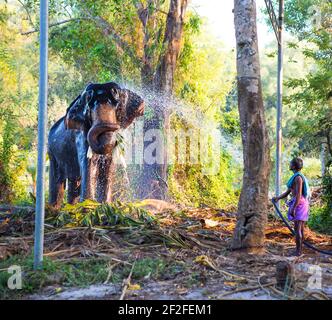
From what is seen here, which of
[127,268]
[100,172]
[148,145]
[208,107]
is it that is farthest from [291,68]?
[127,268]

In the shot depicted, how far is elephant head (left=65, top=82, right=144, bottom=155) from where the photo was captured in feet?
34.7

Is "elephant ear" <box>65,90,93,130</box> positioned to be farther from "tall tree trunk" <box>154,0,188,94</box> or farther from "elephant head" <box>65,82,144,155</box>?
"tall tree trunk" <box>154,0,188,94</box>

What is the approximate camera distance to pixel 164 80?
16688 millimetres

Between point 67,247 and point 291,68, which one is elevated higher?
point 291,68

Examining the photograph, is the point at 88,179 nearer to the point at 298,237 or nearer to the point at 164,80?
the point at 298,237

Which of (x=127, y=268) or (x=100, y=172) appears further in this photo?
(x=100, y=172)

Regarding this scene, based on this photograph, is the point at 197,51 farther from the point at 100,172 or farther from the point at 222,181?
the point at 100,172

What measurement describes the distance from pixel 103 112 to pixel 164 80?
6115mm

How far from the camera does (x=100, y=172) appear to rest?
Answer: 1155 centimetres

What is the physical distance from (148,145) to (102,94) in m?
6.44

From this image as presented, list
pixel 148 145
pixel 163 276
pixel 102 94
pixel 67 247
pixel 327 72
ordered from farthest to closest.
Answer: pixel 148 145, pixel 327 72, pixel 102 94, pixel 67 247, pixel 163 276

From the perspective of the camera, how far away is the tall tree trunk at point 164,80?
55.0 feet

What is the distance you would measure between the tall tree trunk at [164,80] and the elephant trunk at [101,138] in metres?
6.05

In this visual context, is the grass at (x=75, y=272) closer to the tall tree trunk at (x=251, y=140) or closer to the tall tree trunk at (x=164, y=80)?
the tall tree trunk at (x=251, y=140)
